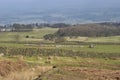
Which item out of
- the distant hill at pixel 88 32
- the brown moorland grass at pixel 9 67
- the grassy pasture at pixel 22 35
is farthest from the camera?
the distant hill at pixel 88 32

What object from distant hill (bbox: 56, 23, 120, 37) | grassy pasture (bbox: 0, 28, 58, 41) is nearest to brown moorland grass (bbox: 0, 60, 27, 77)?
grassy pasture (bbox: 0, 28, 58, 41)

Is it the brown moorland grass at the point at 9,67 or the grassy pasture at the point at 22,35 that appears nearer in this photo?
the brown moorland grass at the point at 9,67

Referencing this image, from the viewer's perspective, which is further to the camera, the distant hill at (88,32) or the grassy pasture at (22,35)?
the distant hill at (88,32)

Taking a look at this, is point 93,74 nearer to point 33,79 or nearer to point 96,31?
point 33,79

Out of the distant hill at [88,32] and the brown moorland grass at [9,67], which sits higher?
the brown moorland grass at [9,67]

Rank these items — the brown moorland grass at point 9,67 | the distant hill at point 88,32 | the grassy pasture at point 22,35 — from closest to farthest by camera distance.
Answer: the brown moorland grass at point 9,67 < the grassy pasture at point 22,35 < the distant hill at point 88,32

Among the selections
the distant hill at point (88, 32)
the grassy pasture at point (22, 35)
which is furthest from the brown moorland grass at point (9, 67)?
the distant hill at point (88, 32)

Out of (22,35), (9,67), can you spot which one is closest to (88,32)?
(22,35)

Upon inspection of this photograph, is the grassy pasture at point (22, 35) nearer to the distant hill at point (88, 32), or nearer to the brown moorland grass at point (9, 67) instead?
the distant hill at point (88, 32)

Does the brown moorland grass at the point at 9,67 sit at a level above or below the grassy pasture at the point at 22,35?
above

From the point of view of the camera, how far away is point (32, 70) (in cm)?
3900

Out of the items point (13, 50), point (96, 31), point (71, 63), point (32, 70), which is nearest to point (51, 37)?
point (96, 31)

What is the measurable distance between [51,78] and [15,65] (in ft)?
20.4

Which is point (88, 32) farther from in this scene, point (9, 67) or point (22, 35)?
point (9, 67)
